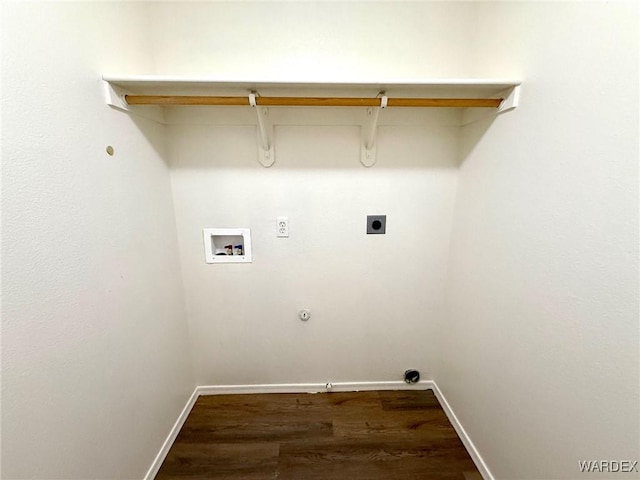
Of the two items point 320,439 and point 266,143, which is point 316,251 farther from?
point 320,439

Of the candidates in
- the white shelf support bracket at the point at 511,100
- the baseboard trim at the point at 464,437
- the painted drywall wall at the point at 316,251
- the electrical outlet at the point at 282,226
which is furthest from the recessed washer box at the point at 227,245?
the baseboard trim at the point at 464,437

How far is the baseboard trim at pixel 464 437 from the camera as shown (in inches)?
48.7

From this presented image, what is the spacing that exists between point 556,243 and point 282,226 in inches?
48.3

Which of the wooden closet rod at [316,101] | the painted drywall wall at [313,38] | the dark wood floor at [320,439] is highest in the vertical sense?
the painted drywall wall at [313,38]

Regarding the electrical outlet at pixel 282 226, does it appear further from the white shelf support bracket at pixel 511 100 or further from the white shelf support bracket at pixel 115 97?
the white shelf support bracket at pixel 511 100

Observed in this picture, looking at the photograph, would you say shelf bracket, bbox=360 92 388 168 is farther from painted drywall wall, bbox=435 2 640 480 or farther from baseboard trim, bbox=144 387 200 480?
baseboard trim, bbox=144 387 200 480

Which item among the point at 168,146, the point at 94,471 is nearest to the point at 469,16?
the point at 168,146

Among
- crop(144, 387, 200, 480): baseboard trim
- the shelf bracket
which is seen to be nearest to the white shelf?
the shelf bracket

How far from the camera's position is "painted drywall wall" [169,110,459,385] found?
1.42 m

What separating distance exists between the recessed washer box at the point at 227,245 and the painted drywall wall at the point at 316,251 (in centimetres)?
4

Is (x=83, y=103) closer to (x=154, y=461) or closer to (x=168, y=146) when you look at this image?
(x=168, y=146)

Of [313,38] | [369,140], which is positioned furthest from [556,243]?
[313,38]

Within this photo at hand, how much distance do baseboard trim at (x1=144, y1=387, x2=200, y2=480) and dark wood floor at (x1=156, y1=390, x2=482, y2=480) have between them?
3 centimetres

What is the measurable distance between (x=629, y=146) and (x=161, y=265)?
1.83m
